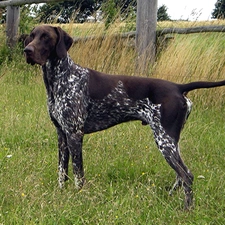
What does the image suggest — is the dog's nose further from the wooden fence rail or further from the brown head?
the wooden fence rail

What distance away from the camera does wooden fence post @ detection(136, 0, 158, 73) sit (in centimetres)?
716

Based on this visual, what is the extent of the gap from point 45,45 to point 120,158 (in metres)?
1.34

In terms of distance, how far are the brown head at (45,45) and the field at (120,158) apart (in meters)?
0.95

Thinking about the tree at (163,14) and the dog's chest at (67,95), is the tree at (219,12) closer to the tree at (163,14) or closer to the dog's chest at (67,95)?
the tree at (163,14)

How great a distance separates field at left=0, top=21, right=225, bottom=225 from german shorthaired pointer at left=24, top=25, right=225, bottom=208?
0.86 ft

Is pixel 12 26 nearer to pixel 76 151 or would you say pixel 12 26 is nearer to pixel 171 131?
pixel 76 151

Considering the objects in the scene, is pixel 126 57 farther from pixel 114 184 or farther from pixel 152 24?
pixel 114 184

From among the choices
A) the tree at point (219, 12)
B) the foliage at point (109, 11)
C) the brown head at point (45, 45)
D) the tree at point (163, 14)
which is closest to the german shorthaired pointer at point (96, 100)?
the brown head at point (45, 45)

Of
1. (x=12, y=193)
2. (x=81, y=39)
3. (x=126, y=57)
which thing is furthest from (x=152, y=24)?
(x=12, y=193)

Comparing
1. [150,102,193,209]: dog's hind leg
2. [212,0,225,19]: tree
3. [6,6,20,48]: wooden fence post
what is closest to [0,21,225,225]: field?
[150,102,193,209]: dog's hind leg

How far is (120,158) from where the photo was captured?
461cm

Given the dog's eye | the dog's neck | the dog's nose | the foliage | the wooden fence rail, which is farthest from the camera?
the foliage

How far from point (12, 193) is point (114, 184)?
90 cm

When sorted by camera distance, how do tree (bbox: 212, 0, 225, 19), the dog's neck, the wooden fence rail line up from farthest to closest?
1. tree (bbox: 212, 0, 225, 19)
2. the wooden fence rail
3. the dog's neck
